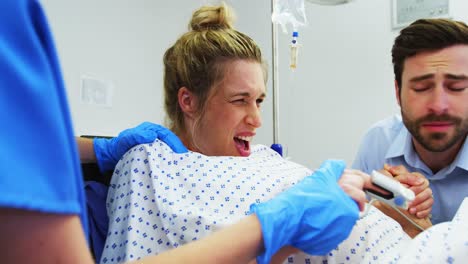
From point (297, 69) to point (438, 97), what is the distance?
1.20 metres

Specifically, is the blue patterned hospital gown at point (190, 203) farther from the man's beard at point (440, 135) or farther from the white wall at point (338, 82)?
the white wall at point (338, 82)

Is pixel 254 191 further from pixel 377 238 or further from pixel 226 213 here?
pixel 377 238

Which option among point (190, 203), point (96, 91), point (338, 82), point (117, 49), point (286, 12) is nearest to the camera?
point (190, 203)

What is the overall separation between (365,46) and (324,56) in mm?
251

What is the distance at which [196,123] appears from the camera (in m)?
1.26

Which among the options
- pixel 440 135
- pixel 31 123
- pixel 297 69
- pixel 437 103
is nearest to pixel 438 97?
pixel 437 103

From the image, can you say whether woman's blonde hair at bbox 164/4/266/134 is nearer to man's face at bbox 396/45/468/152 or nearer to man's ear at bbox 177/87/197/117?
man's ear at bbox 177/87/197/117

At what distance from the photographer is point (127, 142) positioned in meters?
1.15

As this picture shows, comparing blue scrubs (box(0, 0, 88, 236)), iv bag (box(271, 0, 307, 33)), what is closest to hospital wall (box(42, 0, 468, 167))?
iv bag (box(271, 0, 307, 33))

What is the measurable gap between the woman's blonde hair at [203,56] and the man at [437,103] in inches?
22.9

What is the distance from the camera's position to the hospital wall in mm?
1974

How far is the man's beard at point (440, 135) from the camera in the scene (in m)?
1.36

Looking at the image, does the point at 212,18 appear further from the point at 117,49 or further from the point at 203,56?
the point at 117,49

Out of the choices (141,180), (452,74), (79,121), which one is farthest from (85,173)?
(452,74)
